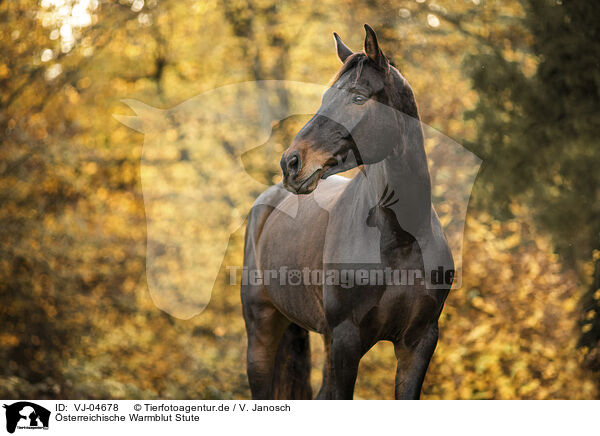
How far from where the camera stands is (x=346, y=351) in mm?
2420

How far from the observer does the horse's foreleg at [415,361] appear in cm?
254

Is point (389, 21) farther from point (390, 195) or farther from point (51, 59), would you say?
point (390, 195)

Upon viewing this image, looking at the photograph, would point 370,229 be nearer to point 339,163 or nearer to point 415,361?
point 339,163

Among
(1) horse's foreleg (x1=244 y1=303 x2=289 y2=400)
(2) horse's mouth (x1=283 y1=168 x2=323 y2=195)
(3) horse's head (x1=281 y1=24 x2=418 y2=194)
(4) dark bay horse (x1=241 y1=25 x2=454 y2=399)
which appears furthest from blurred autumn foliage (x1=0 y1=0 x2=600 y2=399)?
(2) horse's mouth (x1=283 y1=168 x2=323 y2=195)

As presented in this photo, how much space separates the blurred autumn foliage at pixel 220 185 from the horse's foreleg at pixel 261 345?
3.04m

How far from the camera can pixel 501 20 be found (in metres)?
6.80

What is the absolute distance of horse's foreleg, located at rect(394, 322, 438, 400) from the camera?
2543 mm

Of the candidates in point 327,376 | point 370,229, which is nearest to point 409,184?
point 370,229

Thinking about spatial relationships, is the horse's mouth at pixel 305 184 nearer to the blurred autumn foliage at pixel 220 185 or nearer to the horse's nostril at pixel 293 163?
the horse's nostril at pixel 293 163

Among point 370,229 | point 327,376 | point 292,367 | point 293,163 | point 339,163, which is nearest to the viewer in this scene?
point 293,163

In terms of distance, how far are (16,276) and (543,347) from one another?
20.2 ft
